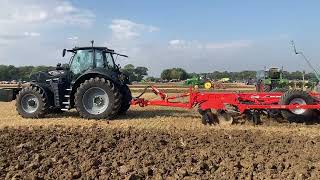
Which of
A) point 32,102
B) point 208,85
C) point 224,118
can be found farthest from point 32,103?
point 208,85

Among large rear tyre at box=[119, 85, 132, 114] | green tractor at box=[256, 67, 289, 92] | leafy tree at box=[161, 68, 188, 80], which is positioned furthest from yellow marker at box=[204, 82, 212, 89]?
leafy tree at box=[161, 68, 188, 80]

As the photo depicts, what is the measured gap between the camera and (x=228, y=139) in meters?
10.2

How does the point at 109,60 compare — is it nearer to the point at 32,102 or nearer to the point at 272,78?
the point at 32,102

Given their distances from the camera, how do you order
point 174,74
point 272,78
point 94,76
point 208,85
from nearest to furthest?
point 94,76, point 272,78, point 208,85, point 174,74

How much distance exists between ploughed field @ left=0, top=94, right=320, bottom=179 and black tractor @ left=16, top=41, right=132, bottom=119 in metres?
0.91

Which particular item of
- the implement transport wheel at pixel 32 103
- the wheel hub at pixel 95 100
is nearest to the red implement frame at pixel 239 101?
the wheel hub at pixel 95 100

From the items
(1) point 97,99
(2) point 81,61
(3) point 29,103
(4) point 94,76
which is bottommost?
(3) point 29,103

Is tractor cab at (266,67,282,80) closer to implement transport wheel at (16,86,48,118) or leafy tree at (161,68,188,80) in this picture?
implement transport wheel at (16,86,48,118)

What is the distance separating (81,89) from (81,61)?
108cm

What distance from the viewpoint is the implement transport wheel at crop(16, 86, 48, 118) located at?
14.2m

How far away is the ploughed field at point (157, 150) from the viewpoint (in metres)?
7.25

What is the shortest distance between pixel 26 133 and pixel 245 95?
237 inches

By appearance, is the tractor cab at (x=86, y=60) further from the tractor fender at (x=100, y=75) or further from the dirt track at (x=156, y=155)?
the dirt track at (x=156, y=155)

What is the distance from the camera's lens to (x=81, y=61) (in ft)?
47.7
